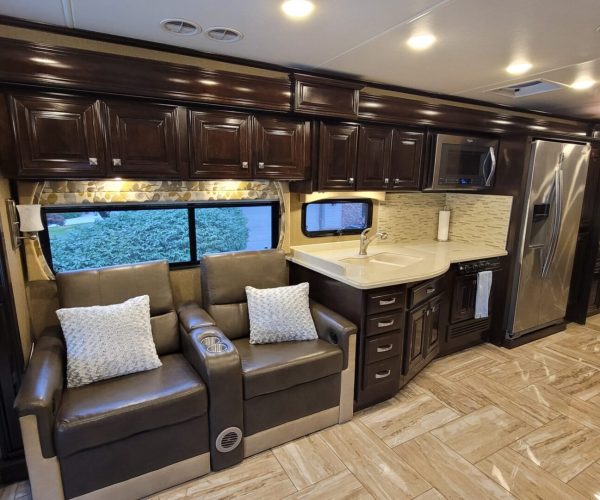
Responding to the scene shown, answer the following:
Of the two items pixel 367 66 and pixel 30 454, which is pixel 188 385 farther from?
pixel 367 66

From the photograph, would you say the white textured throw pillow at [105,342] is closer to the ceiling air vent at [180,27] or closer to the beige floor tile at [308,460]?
the beige floor tile at [308,460]

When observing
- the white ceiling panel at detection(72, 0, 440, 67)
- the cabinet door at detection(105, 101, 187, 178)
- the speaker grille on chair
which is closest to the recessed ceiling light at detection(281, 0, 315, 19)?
the white ceiling panel at detection(72, 0, 440, 67)

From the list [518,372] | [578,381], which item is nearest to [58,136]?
[518,372]

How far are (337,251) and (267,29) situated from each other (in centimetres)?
178

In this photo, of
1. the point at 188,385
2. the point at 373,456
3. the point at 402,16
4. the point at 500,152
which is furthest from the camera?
the point at 500,152

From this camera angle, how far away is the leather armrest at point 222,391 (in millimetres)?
1846

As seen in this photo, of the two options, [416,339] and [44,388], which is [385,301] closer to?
[416,339]

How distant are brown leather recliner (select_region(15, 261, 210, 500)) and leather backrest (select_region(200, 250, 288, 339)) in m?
0.45

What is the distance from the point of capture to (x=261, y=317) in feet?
7.82

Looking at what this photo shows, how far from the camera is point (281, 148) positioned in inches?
99.4

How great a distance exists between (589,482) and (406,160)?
2394 mm

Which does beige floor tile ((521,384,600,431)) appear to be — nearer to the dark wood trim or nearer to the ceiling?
the ceiling

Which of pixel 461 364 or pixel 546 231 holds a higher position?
pixel 546 231

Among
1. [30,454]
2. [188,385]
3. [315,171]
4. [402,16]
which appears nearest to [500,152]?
[315,171]
